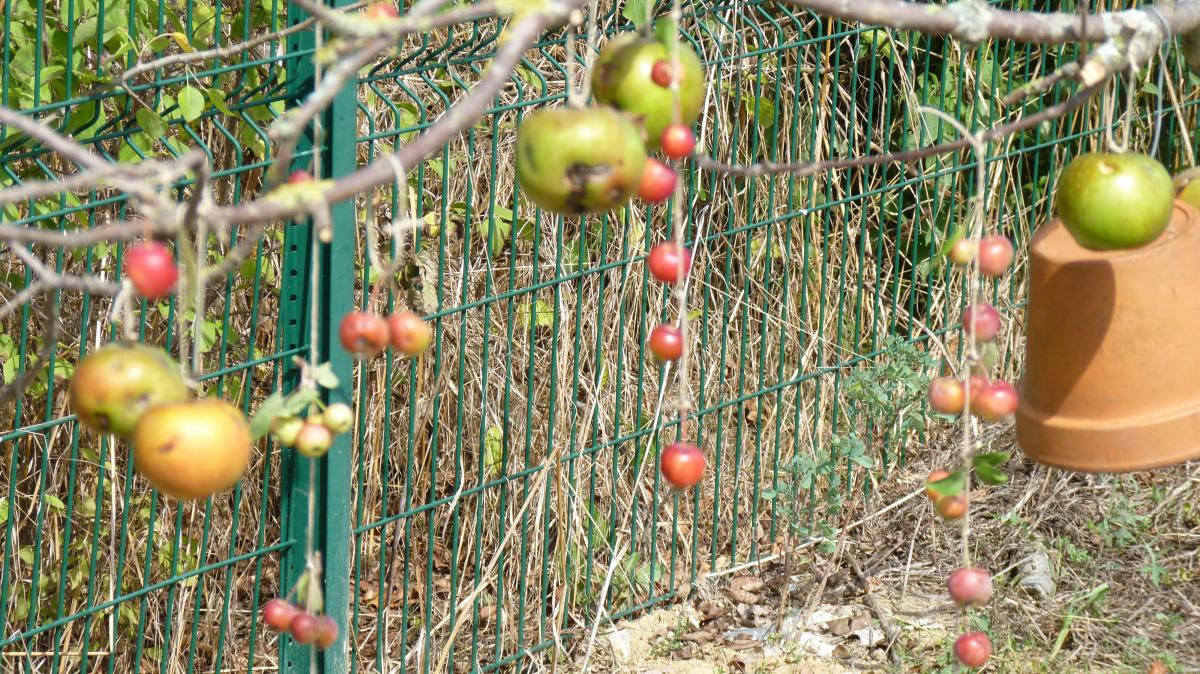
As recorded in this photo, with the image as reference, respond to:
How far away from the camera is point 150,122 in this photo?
9.20 ft

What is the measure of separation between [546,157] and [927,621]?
3012mm

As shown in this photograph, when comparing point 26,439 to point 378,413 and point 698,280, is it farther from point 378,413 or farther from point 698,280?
point 698,280

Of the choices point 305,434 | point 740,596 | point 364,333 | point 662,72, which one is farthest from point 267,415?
point 740,596

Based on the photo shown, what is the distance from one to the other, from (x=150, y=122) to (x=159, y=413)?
72.3 inches

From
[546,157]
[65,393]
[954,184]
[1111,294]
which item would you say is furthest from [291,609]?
[954,184]

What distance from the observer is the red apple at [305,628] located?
1564mm

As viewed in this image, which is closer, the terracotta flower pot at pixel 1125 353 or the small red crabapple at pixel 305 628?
the small red crabapple at pixel 305 628

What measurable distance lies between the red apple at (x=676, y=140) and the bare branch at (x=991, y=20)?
11.5 inches

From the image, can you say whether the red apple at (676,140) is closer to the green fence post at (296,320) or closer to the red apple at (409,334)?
the red apple at (409,334)

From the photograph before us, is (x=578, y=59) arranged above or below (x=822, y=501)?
above

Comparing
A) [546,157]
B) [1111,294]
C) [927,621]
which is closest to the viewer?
[546,157]

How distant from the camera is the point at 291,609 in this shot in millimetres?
1641

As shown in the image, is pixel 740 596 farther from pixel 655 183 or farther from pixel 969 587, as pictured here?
pixel 655 183

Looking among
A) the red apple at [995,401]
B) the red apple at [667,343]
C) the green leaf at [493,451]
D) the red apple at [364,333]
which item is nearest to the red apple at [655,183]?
the red apple at [667,343]
